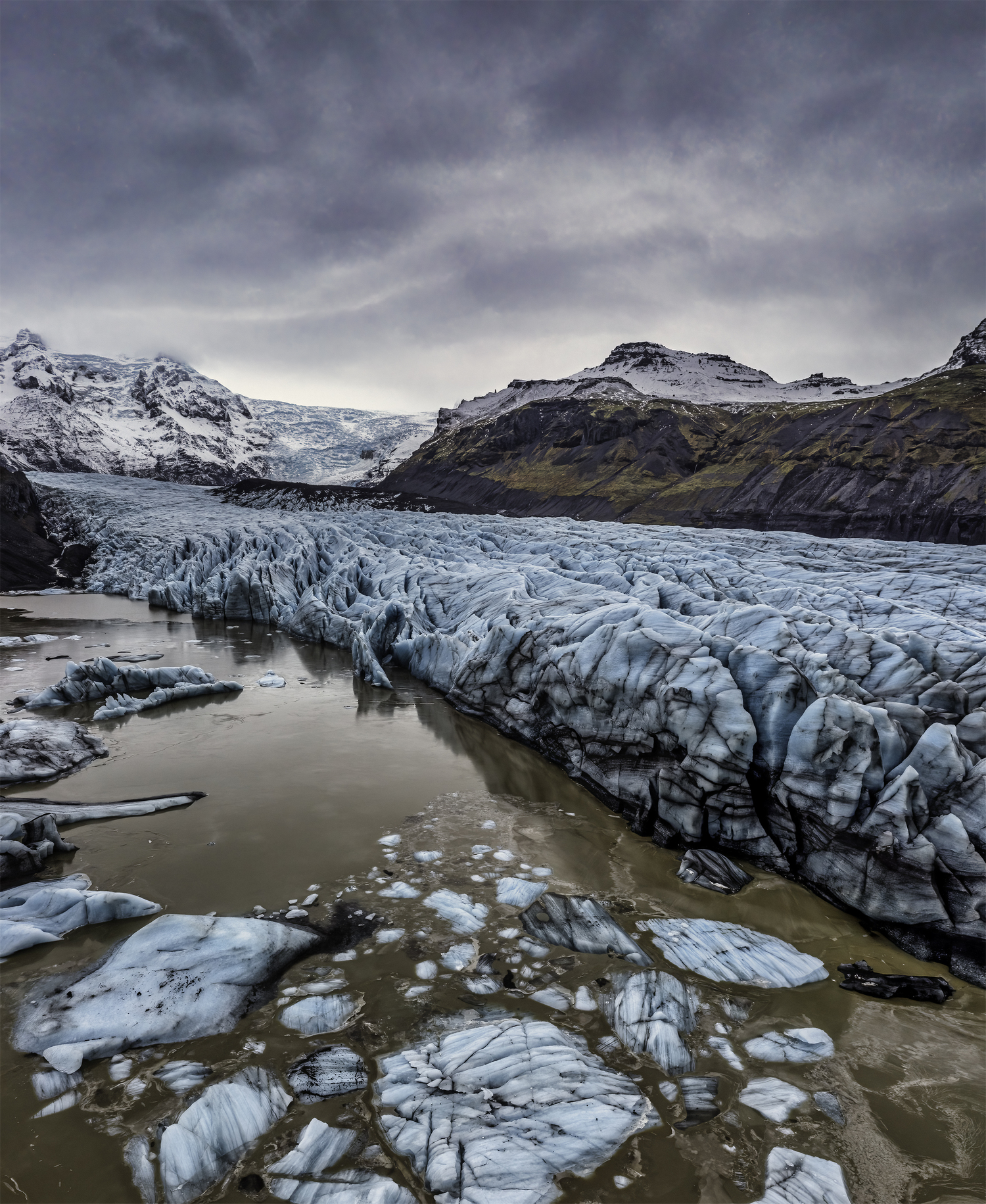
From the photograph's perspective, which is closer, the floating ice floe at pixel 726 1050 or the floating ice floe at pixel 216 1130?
the floating ice floe at pixel 216 1130

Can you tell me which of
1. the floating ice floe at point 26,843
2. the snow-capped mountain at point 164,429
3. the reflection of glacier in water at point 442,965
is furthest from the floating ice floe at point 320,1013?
the snow-capped mountain at point 164,429

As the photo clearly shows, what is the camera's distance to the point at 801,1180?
330 centimetres

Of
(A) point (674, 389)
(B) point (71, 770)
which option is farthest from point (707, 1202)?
(A) point (674, 389)

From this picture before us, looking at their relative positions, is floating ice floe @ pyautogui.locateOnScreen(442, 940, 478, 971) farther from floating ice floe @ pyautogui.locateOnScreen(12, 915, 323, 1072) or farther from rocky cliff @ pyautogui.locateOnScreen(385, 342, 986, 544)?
rocky cliff @ pyautogui.locateOnScreen(385, 342, 986, 544)

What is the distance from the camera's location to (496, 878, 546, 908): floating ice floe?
5902mm

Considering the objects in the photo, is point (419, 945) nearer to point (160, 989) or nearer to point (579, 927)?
point (579, 927)

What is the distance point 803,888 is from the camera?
→ 6.36 metres

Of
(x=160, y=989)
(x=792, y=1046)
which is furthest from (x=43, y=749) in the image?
(x=792, y=1046)

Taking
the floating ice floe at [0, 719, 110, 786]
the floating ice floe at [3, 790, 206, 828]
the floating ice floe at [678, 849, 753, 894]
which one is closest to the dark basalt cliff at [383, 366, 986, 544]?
the floating ice floe at [678, 849, 753, 894]

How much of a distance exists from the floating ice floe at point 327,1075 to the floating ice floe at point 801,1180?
252cm

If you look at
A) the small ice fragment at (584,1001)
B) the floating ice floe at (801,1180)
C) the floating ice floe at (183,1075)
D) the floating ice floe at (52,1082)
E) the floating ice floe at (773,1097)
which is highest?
the floating ice floe at (52,1082)

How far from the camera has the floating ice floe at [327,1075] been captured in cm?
371

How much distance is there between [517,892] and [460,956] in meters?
1.11

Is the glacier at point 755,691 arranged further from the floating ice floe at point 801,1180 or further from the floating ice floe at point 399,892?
the floating ice floe at point 399,892
